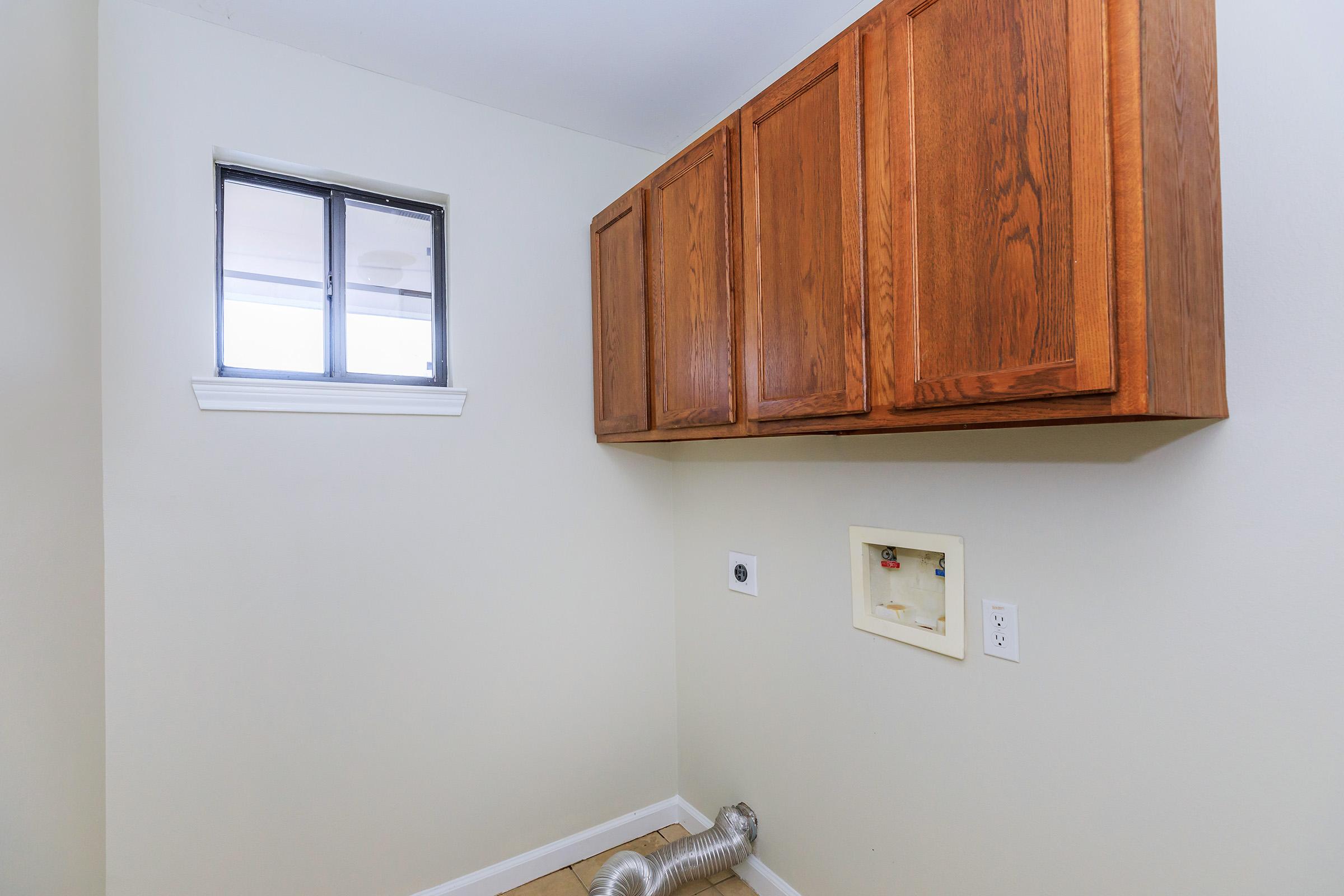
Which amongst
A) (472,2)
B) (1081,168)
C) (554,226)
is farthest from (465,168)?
(1081,168)

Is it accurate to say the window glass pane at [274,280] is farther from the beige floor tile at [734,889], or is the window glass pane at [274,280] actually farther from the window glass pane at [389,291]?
the beige floor tile at [734,889]

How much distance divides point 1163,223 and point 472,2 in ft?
5.32

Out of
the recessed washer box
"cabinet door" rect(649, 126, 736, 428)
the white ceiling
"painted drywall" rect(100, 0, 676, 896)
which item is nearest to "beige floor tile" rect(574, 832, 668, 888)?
"painted drywall" rect(100, 0, 676, 896)

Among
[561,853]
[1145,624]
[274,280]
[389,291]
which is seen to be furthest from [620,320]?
[561,853]

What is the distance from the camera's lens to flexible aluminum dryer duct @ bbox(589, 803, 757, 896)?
5.93 ft

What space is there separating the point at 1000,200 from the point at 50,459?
1758 mm

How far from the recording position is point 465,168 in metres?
2.04

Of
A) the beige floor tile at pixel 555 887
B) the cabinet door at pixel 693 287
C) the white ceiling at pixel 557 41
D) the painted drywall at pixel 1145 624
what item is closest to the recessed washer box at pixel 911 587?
the painted drywall at pixel 1145 624

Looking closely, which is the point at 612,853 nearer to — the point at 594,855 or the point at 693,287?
the point at 594,855

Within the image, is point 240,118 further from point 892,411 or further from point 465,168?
point 892,411

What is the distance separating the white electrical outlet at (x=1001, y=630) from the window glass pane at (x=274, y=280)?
189cm

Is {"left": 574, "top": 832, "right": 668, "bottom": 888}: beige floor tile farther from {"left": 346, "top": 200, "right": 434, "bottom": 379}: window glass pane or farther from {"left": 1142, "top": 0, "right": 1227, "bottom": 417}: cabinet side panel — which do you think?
{"left": 1142, "top": 0, "right": 1227, "bottom": 417}: cabinet side panel

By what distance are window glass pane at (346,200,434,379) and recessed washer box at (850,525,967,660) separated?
1.45 m

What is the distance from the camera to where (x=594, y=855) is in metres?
2.20
